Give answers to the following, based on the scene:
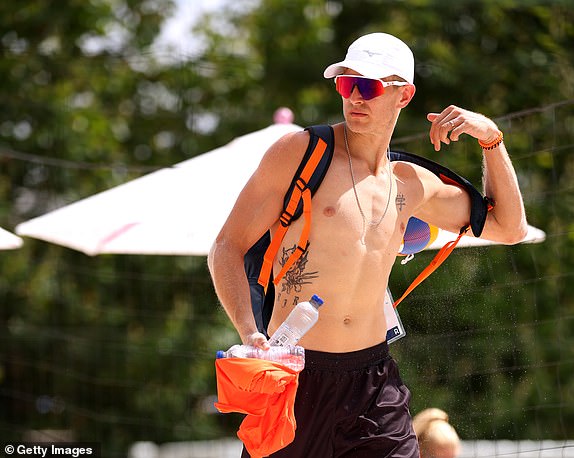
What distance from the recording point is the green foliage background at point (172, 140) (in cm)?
1080

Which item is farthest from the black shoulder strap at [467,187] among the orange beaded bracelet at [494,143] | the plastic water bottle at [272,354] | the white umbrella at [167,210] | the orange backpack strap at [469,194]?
the white umbrella at [167,210]

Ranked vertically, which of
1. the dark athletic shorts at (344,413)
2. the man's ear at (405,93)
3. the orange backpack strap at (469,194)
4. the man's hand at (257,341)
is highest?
the man's ear at (405,93)

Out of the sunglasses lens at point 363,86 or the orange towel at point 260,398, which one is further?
the sunglasses lens at point 363,86

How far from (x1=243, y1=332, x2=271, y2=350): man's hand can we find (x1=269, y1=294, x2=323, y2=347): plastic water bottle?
71 mm

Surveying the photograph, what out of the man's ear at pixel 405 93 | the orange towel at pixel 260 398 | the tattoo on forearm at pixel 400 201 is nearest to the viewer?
the orange towel at pixel 260 398

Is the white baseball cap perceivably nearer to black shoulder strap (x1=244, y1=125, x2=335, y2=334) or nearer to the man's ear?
the man's ear

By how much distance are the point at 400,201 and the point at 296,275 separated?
0.48 m

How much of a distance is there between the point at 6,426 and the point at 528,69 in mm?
7087

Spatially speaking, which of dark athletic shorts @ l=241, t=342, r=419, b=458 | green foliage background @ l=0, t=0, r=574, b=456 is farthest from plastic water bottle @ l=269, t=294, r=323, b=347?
green foliage background @ l=0, t=0, r=574, b=456

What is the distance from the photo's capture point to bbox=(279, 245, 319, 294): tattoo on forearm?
3.54 meters

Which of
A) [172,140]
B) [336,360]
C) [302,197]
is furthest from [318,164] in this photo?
[172,140]

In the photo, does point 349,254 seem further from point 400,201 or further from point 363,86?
point 363,86

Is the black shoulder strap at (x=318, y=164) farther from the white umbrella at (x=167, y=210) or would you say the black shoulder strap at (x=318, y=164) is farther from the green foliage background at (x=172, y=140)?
the green foliage background at (x=172, y=140)

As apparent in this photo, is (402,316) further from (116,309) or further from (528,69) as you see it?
(528,69)
